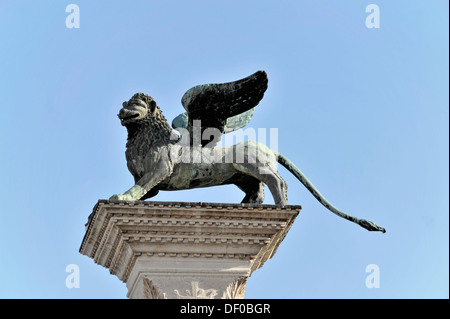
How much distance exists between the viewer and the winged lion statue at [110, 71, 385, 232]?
1869 cm

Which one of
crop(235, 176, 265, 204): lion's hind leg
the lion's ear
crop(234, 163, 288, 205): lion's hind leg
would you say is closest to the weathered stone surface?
crop(234, 163, 288, 205): lion's hind leg

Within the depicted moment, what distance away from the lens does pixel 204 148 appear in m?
19.0

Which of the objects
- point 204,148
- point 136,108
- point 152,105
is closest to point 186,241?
point 204,148

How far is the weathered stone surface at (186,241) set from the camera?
56.9 feet

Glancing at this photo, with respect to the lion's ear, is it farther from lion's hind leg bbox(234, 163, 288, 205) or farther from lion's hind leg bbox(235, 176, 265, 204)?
lion's hind leg bbox(235, 176, 265, 204)

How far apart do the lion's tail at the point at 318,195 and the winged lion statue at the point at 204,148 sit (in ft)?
0.06

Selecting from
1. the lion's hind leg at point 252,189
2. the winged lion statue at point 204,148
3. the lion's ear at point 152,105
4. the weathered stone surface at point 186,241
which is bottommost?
the weathered stone surface at point 186,241

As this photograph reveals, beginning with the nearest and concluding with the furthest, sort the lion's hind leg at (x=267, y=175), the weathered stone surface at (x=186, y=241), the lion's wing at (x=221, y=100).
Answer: the weathered stone surface at (x=186, y=241)
the lion's hind leg at (x=267, y=175)
the lion's wing at (x=221, y=100)

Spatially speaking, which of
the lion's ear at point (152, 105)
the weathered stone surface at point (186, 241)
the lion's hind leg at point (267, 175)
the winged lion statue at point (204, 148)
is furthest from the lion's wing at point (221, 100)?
the weathered stone surface at point (186, 241)

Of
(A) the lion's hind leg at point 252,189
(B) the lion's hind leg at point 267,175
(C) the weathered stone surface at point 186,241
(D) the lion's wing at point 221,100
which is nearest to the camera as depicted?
(C) the weathered stone surface at point 186,241

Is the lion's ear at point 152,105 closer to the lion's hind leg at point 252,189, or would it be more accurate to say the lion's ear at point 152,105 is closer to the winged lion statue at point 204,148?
the winged lion statue at point 204,148

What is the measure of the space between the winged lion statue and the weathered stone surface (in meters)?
0.98

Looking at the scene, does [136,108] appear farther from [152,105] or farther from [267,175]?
[267,175]
